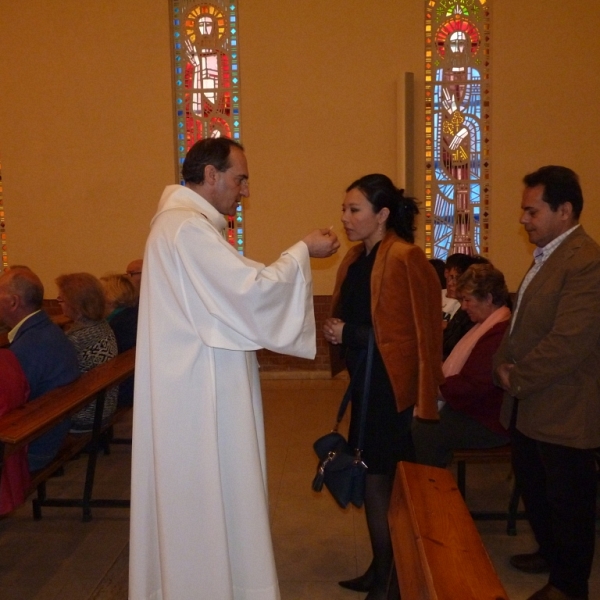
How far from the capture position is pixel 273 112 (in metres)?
6.65

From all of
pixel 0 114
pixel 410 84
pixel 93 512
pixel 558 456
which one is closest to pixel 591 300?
pixel 558 456

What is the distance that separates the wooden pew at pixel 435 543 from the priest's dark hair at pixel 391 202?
3.87 feet

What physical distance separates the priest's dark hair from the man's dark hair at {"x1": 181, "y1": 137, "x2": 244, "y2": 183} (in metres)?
0.50

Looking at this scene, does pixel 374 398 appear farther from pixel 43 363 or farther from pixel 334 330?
pixel 43 363

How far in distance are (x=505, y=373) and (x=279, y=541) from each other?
1433mm

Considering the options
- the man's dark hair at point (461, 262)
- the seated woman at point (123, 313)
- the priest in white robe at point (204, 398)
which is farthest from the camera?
the seated woman at point (123, 313)

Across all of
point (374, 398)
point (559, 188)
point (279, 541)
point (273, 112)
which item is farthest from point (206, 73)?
point (374, 398)

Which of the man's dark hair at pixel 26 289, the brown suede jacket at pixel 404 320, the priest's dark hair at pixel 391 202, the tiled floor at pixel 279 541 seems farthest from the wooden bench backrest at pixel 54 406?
the priest's dark hair at pixel 391 202

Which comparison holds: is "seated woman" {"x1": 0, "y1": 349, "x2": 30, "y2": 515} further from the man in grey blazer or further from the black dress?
the man in grey blazer

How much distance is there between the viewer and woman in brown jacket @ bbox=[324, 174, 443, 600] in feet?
8.29

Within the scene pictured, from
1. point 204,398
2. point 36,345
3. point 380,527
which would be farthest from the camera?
point 36,345

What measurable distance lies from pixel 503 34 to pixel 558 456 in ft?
16.6

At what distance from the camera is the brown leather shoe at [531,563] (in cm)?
306

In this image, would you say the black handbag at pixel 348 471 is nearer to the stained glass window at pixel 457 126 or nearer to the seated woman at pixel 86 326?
the seated woman at pixel 86 326
